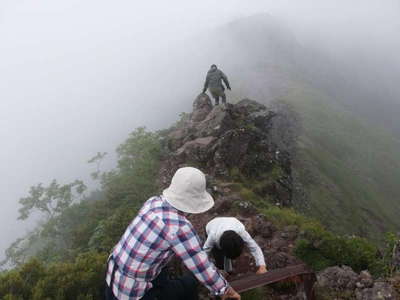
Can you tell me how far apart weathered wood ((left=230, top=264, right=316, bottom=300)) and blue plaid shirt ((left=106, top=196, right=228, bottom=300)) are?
16.2 inches

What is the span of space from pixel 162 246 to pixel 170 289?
76 cm

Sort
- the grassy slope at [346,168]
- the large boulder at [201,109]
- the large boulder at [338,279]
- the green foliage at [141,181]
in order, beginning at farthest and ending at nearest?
the grassy slope at [346,168]
the large boulder at [201,109]
the green foliage at [141,181]
the large boulder at [338,279]

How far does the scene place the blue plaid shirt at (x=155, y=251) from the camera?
116 inches

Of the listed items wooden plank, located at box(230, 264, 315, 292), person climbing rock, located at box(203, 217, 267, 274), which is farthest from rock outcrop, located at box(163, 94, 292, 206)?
wooden plank, located at box(230, 264, 315, 292)

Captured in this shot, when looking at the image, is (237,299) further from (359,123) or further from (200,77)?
(200,77)

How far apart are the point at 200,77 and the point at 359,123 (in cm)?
5966

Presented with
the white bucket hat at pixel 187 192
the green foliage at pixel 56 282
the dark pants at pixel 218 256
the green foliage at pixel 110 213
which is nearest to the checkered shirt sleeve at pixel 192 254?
the white bucket hat at pixel 187 192

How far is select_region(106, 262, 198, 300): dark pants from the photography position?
132 inches

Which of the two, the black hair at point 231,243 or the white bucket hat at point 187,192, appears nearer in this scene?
the white bucket hat at point 187,192

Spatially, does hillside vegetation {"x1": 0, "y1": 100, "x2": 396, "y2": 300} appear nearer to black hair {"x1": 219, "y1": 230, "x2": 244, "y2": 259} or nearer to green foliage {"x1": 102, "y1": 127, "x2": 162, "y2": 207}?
green foliage {"x1": 102, "y1": 127, "x2": 162, "y2": 207}

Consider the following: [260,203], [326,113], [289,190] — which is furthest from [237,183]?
[326,113]

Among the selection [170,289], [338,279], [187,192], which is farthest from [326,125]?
[187,192]

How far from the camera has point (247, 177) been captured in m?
11.8

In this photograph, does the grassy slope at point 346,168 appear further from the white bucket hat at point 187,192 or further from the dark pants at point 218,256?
the white bucket hat at point 187,192
